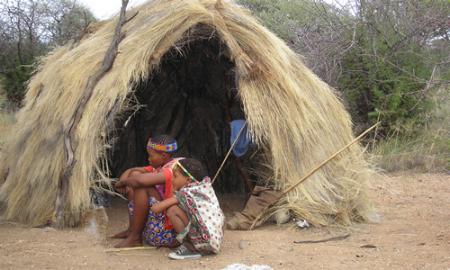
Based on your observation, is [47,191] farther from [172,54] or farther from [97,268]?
[172,54]

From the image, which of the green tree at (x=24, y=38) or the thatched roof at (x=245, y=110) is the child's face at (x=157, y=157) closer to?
the thatched roof at (x=245, y=110)

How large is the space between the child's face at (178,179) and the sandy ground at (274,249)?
0.47 meters

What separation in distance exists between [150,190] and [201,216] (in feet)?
1.47

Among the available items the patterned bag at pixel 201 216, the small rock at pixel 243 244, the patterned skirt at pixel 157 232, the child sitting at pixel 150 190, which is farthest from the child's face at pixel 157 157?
the small rock at pixel 243 244

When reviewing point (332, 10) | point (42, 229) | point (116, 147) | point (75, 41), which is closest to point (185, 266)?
point (42, 229)

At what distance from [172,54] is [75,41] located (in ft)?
3.34

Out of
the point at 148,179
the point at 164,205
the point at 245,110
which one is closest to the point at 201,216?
the point at 164,205

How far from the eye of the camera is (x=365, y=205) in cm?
507

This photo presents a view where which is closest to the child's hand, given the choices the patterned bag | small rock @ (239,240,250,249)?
the patterned bag

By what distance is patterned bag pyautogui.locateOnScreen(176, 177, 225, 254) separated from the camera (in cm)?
381

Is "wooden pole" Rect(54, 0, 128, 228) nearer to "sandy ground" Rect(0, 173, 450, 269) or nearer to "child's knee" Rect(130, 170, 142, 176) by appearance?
"sandy ground" Rect(0, 173, 450, 269)

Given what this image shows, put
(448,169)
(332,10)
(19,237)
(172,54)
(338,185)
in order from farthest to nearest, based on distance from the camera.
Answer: (332,10) < (448,169) < (172,54) < (338,185) < (19,237)

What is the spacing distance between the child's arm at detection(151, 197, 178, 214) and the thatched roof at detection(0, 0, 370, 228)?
0.74 m

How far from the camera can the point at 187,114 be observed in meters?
6.69
